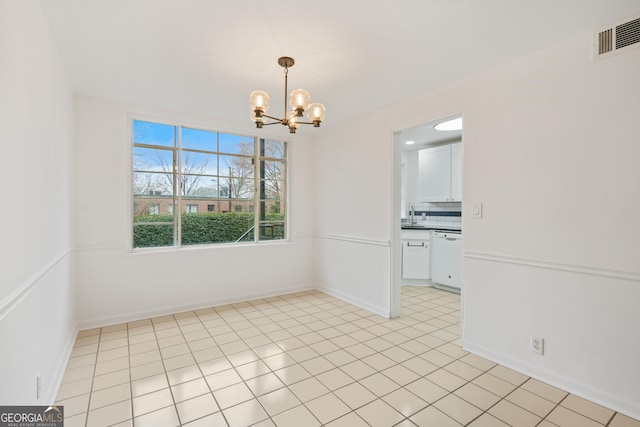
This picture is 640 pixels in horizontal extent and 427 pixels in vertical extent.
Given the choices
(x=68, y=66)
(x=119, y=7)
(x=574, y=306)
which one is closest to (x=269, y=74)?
(x=119, y=7)

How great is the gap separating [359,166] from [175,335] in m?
2.95

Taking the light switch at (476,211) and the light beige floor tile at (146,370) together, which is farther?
the light switch at (476,211)

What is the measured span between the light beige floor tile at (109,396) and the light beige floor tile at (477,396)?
2.37 m

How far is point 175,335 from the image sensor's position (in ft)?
10.4

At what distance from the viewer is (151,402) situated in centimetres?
209

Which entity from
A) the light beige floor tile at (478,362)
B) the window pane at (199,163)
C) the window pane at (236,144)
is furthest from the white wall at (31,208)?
the light beige floor tile at (478,362)

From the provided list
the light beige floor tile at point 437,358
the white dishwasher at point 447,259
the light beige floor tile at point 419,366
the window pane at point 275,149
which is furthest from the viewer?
the window pane at point 275,149

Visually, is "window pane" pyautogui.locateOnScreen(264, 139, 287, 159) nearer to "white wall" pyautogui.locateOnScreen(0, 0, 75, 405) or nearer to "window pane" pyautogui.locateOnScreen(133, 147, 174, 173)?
"window pane" pyautogui.locateOnScreen(133, 147, 174, 173)

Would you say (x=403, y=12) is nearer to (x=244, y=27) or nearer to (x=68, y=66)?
(x=244, y=27)

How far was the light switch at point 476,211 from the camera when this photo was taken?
9.04 feet

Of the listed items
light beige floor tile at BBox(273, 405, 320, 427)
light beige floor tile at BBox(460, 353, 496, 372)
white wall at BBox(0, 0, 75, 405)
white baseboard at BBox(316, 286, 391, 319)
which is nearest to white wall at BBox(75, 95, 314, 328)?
white wall at BBox(0, 0, 75, 405)

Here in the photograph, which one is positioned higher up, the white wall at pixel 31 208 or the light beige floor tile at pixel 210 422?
the white wall at pixel 31 208

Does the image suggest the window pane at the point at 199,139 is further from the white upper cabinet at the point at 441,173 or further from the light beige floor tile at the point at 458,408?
the light beige floor tile at the point at 458,408

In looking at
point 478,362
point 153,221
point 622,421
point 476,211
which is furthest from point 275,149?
point 622,421
